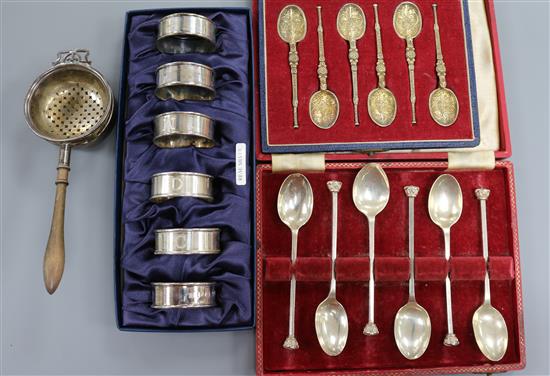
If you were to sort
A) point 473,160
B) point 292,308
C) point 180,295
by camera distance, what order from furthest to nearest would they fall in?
point 473,160 → point 292,308 → point 180,295

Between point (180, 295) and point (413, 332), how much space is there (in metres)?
0.69

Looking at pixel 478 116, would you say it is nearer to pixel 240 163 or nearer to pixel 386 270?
pixel 386 270

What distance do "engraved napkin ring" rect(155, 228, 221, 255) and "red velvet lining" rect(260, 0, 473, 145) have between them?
378mm

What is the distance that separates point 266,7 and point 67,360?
1295 mm


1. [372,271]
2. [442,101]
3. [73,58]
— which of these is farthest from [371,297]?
[73,58]

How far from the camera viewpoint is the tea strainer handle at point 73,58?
145cm

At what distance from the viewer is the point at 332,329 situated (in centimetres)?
134

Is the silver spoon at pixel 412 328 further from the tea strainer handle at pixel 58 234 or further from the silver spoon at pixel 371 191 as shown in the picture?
the tea strainer handle at pixel 58 234

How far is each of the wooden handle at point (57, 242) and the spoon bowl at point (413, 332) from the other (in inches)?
39.4

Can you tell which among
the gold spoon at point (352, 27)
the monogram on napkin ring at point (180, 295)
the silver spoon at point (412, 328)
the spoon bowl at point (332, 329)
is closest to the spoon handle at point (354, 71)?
the gold spoon at point (352, 27)

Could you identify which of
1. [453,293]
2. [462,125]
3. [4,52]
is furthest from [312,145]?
[4,52]

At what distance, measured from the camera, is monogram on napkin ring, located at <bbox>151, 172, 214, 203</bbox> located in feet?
4.09

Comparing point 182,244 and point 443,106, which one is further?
point 443,106

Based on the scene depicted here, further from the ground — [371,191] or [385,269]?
[371,191]
